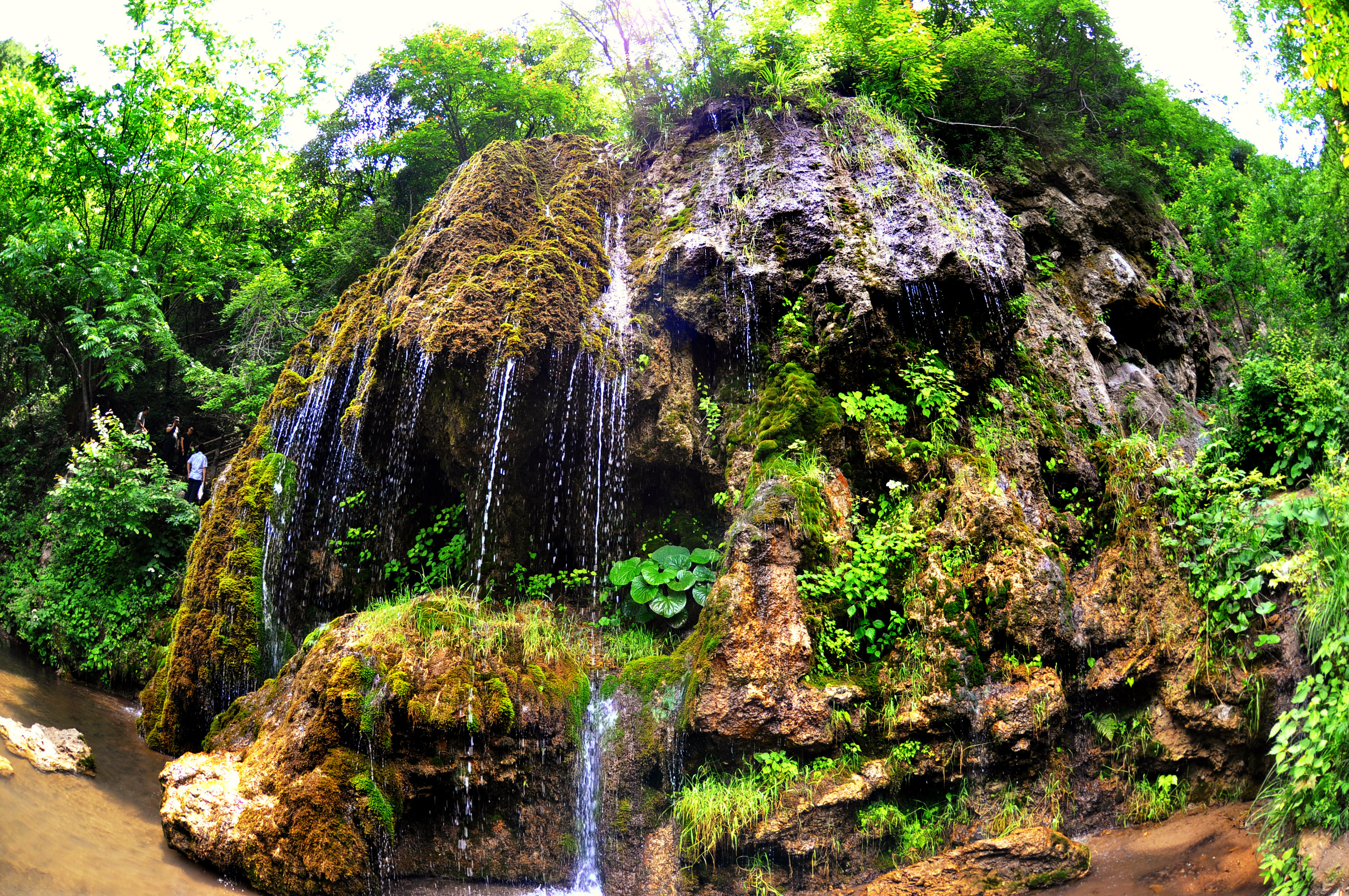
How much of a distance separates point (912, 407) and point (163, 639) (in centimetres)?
1079

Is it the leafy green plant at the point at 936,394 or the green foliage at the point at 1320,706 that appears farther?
the leafy green plant at the point at 936,394

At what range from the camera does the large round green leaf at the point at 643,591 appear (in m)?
7.20

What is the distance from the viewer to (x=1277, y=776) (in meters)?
5.38

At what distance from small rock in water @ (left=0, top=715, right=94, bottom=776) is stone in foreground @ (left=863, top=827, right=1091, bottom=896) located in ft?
22.6

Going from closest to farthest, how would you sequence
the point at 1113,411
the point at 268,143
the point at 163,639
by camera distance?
the point at 1113,411 < the point at 163,639 < the point at 268,143

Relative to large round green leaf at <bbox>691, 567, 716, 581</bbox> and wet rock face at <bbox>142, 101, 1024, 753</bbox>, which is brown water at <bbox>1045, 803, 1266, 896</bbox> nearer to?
large round green leaf at <bbox>691, 567, 716, 581</bbox>

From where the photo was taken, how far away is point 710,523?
812cm

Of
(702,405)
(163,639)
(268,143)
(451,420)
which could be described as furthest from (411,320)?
(268,143)

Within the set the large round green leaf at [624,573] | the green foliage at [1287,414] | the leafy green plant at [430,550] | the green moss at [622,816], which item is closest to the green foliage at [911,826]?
the green moss at [622,816]

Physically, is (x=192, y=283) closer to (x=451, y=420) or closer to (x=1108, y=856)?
(x=451, y=420)

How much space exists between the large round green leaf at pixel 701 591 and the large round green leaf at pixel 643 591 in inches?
13.6

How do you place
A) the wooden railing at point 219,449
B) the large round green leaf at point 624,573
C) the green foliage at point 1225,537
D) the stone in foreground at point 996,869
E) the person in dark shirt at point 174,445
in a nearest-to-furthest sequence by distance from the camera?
the stone in foreground at point 996,869 < the green foliage at point 1225,537 < the large round green leaf at point 624,573 < the person in dark shirt at point 174,445 < the wooden railing at point 219,449

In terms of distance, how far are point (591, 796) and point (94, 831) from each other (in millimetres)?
3712

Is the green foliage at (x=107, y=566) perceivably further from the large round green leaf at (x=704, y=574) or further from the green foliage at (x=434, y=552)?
the large round green leaf at (x=704, y=574)
